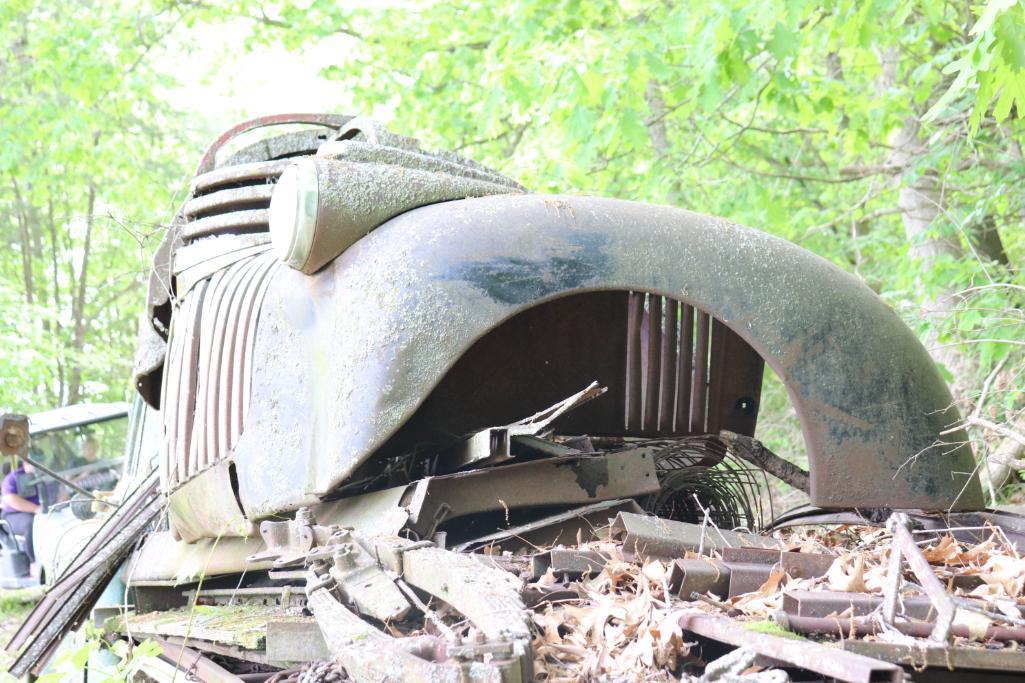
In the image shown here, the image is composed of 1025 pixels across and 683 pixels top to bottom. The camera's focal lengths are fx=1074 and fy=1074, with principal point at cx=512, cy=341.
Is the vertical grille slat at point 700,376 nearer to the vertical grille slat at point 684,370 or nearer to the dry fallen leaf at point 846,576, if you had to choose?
the vertical grille slat at point 684,370

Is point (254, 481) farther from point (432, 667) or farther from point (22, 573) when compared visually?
point (22, 573)

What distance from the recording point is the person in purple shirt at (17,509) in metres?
11.9

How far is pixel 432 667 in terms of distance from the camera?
1.79m

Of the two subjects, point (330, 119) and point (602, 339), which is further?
point (330, 119)

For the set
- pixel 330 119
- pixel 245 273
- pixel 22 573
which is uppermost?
pixel 330 119

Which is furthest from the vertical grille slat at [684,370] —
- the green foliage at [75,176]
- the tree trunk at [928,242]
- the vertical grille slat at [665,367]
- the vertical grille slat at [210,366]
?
the green foliage at [75,176]

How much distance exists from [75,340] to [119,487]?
45.5 feet

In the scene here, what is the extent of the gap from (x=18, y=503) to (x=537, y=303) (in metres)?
10.6

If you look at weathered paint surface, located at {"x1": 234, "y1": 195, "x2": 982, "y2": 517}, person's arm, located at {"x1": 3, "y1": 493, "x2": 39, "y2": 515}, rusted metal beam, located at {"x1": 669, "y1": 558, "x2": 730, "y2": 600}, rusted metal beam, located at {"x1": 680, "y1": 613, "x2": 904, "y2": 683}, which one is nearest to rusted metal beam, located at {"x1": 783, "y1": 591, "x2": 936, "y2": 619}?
rusted metal beam, located at {"x1": 680, "y1": 613, "x2": 904, "y2": 683}

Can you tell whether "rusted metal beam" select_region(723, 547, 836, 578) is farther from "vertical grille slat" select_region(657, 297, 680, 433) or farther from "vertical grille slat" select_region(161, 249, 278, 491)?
"vertical grille slat" select_region(161, 249, 278, 491)

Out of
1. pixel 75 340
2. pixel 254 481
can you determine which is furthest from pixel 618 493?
pixel 75 340

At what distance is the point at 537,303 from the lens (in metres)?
3.15

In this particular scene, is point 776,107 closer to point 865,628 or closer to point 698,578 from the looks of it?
point 698,578

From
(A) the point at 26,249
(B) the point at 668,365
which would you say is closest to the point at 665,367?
(B) the point at 668,365
